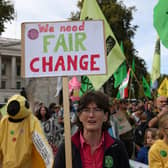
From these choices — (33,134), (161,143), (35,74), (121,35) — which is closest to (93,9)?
(33,134)

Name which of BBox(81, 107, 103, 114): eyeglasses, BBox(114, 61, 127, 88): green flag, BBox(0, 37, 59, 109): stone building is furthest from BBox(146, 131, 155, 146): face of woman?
BBox(0, 37, 59, 109): stone building

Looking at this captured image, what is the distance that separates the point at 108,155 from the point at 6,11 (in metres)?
29.7

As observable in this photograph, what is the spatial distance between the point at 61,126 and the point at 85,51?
4405 mm

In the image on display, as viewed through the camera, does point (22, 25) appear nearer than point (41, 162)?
Yes

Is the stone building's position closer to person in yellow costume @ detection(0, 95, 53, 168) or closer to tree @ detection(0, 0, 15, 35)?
tree @ detection(0, 0, 15, 35)

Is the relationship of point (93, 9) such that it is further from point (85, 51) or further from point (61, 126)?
point (85, 51)

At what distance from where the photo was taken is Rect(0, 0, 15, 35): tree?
30.8 meters

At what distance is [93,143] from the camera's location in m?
2.99

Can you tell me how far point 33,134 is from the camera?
499 cm

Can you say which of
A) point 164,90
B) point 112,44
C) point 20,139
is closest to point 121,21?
point 164,90

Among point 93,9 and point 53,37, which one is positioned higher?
point 93,9

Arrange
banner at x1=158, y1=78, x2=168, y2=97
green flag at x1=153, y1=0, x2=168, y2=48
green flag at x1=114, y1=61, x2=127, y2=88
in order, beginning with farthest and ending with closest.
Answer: green flag at x1=114, y1=61, x2=127, y2=88
banner at x1=158, y1=78, x2=168, y2=97
green flag at x1=153, y1=0, x2=168, y2=48

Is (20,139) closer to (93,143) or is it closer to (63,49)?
(63,49)

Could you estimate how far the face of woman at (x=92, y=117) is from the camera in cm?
298
